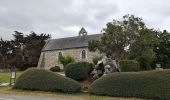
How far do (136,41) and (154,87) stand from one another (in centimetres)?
1542

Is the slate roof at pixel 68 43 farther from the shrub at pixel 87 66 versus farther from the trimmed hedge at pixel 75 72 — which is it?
the trimmed hedge at pixel 75 72

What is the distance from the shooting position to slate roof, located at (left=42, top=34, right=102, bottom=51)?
6265 centimetres

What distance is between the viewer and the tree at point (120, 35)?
31.5m

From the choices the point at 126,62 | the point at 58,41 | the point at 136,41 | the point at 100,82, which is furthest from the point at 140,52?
the point at 58,41

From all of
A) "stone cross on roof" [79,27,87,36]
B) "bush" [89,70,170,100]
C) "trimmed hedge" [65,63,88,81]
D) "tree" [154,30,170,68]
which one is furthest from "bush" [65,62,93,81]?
"stone cross on roof" [79,27,87,36]

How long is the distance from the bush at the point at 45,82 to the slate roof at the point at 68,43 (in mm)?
40406

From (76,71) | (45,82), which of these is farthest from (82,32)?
(45,82)

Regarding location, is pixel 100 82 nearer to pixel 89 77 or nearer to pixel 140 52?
pixel 89 77

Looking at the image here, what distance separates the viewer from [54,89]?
20.0 m

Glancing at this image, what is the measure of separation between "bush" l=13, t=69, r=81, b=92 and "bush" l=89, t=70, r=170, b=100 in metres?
1.66

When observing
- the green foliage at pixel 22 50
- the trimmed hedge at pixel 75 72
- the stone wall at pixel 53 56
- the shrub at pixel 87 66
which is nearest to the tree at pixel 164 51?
the stone wall at pixel 53 56

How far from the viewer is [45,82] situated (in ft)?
66.9

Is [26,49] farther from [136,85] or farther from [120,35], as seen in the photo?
[136,85]

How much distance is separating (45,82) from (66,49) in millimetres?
44939
